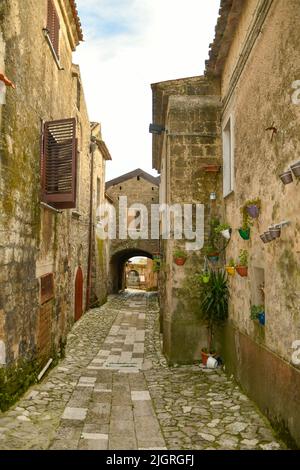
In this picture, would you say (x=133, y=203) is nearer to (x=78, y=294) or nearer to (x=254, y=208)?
(x=78, y=294)

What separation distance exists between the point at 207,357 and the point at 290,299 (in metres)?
3.64

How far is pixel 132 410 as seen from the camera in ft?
16.8

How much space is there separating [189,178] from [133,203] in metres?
15.2

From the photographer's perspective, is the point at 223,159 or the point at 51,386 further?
the point at 223,159

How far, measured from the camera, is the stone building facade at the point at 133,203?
22.0m

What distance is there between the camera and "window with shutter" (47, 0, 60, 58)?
6.83 metres

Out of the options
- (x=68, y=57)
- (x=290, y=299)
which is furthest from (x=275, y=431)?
(x=68, y=57)

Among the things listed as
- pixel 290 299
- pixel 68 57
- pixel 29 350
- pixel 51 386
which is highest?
pixel 68 57

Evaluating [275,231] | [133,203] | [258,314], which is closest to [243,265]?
[258,314]

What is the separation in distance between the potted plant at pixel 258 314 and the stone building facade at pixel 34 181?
3305 mm

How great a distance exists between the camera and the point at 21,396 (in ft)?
17.7

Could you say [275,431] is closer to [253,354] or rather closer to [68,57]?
[253,354]

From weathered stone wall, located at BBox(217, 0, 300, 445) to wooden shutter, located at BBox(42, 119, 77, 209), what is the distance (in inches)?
114

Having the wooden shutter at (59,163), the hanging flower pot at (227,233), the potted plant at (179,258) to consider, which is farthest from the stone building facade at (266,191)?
the wooden shutter at (59,163)
